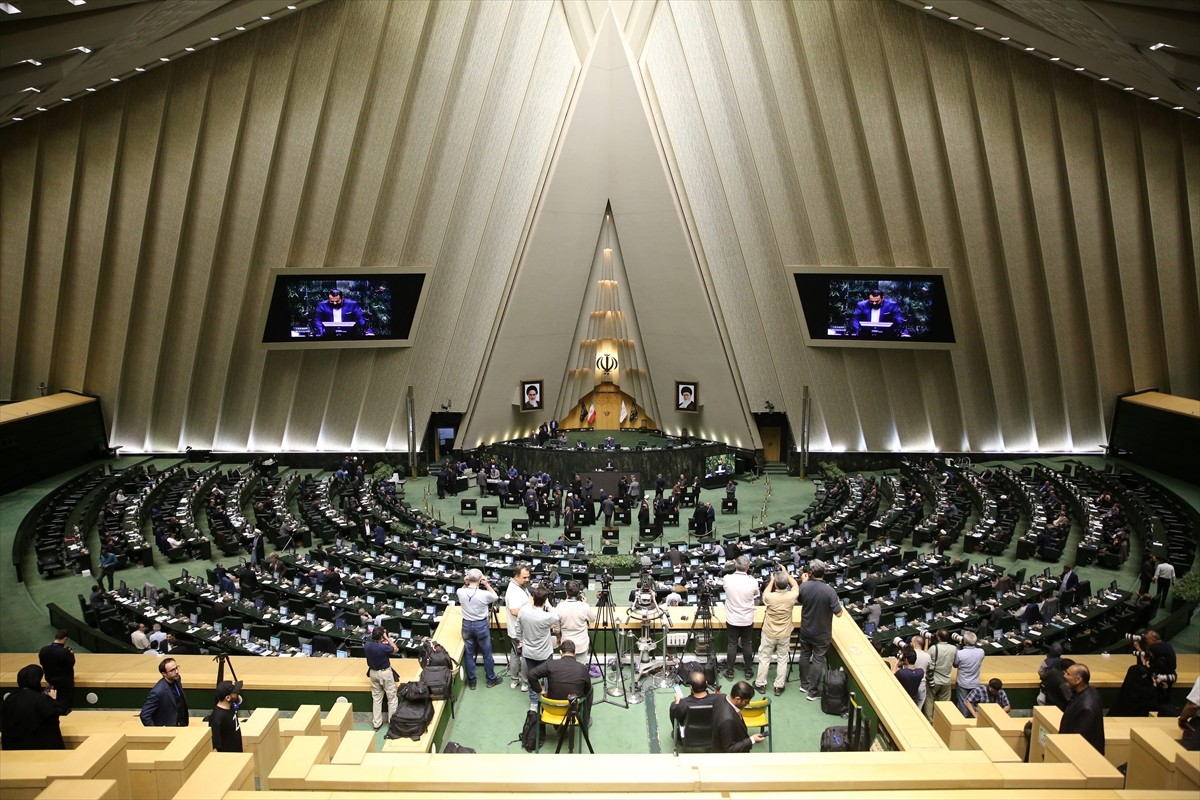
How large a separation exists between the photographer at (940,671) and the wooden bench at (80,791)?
7.65m

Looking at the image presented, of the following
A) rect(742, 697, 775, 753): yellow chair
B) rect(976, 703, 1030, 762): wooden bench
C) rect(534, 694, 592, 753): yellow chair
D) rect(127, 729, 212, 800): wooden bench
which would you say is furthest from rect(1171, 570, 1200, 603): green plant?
rect(127, 729, 212, 800): wooden bench

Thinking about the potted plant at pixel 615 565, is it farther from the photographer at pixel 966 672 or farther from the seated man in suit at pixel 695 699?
the seated man in suit at pixel 695 699

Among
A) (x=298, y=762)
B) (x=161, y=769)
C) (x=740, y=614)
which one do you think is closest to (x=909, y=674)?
(x=740, y=614)

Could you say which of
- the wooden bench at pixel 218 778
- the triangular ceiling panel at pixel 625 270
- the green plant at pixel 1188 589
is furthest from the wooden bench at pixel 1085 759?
the triangular ceiling panel at pixel 625 270

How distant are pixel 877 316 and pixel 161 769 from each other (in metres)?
23.0

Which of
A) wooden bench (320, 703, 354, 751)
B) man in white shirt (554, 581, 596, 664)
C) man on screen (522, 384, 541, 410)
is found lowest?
wooden bench (320, 703, 354, 751)

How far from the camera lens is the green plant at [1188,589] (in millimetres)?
13625

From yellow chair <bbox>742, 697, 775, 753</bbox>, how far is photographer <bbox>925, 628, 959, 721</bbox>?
2591mm

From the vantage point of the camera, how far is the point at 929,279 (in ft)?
78.3

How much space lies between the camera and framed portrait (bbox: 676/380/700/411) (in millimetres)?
29516

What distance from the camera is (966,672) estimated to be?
866cm

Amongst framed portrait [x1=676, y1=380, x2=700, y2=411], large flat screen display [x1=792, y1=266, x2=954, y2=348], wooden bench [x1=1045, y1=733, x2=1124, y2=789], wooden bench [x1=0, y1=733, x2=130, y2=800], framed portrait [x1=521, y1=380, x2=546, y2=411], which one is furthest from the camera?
framed portrait [x1=521, y1=380, x2=546, y2=411]

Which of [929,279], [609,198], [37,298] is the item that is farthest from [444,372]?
[929,279]

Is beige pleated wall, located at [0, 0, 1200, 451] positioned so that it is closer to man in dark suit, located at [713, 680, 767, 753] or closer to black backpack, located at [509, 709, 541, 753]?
black backpack, located at [509, 709, 541, 753]
